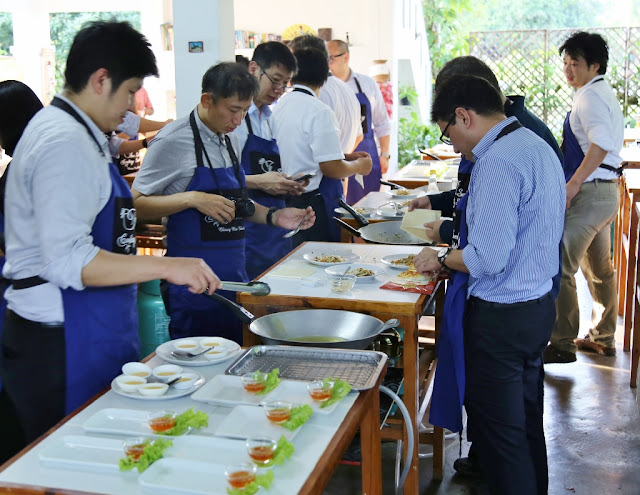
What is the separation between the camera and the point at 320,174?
436cm

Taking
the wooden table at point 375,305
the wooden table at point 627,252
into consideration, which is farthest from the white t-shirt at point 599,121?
the wooden table at point 375,305

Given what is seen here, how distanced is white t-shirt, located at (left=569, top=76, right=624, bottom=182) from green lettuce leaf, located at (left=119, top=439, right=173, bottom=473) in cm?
350

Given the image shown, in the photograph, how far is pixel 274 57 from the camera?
3826 millimetres

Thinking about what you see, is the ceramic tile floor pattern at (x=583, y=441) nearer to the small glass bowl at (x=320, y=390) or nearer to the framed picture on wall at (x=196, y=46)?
the small glass bowl at (x=320, y=390)

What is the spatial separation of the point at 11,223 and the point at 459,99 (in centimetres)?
149

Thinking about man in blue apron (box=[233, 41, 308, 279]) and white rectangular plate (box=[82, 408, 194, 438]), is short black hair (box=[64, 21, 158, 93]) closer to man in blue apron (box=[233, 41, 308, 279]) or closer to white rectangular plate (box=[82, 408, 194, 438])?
white rectangular plate (box=[82, 408, 194, 438])

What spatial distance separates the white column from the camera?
191 inches

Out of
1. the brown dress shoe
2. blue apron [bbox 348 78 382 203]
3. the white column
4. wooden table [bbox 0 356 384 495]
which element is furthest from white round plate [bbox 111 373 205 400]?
blue apron [bbox 348 78 382 203]

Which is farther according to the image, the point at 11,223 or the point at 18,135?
the point at 18,135

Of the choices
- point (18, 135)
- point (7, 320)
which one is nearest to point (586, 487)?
point (7, 320)

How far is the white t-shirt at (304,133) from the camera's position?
13.9 ft

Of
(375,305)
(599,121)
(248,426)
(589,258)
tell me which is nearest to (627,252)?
(589,258)

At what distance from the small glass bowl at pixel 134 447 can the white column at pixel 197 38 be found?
355 centimetres

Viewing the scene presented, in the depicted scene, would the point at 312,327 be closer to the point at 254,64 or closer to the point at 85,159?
the point at 85,159
